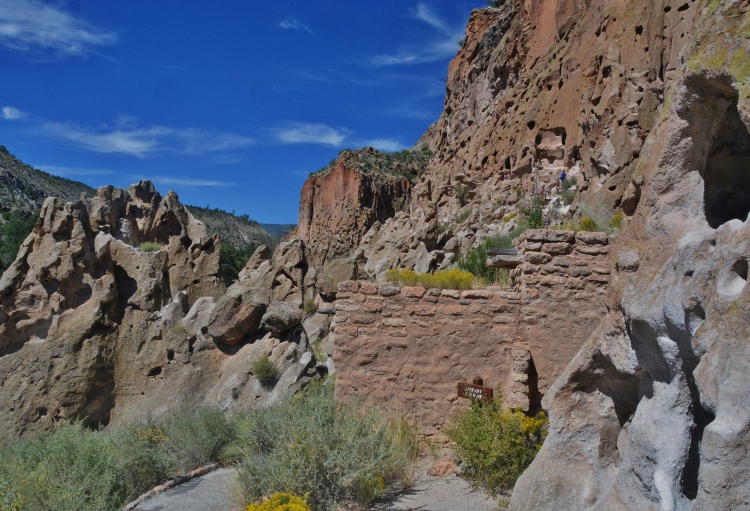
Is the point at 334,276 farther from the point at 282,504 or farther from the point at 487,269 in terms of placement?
the point at 282,504

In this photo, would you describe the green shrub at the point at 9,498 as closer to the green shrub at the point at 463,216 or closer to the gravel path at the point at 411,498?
the gravel path at the point at 411,498

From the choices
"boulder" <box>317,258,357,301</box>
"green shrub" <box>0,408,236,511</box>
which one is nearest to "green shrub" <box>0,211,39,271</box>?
"boulder" <box>317,258,357,301</box>

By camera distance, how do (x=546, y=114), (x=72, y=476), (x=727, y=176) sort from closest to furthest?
(x=727, y=176) → (x=72, y=476) → (x=546, y=114)

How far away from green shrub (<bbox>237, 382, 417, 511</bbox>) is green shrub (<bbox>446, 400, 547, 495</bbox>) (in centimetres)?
67

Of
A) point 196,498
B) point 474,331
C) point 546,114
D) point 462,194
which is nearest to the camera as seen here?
point 196,498

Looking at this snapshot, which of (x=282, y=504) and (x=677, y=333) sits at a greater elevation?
(x=677, y=333)

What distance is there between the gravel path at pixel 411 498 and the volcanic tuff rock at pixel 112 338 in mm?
3194

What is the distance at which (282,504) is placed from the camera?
4273 millimetres

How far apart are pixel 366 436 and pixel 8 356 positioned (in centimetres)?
1042

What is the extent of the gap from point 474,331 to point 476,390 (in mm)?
685

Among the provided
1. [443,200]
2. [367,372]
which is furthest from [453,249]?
[367,372]

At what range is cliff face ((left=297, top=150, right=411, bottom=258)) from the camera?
55375 millimetres

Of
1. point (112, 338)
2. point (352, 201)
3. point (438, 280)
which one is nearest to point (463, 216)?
point (112, 338)

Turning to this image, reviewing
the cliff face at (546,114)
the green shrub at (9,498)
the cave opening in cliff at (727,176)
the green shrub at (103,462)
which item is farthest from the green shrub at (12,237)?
the cave opening in cliff at (727,176)
